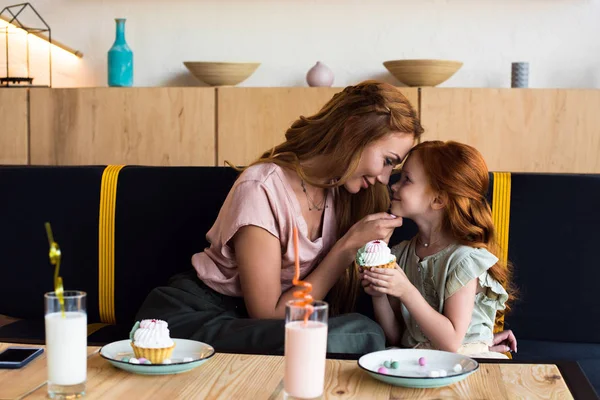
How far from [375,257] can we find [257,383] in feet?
2.04

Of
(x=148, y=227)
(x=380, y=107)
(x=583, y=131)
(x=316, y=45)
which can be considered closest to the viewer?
(x=380, y=107)

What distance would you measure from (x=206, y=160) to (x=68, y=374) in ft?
8.24

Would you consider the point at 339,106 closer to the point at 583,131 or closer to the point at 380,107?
the point at 380,107

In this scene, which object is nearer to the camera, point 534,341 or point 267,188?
point 267,188

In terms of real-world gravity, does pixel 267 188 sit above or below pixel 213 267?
above

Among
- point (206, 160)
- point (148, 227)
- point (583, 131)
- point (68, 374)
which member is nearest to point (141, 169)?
point (148, 227)

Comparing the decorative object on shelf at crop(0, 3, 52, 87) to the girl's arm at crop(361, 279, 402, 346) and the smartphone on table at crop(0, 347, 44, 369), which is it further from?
the smartphone on table at crop(0, 347, 44, 369)

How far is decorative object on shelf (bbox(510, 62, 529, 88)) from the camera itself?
370 centimetres

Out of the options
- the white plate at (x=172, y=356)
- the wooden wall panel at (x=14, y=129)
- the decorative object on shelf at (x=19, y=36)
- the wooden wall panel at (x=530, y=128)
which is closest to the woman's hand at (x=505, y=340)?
the white plate at (x=172, y=356)

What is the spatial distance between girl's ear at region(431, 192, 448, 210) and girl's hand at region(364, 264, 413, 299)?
0.28 meters

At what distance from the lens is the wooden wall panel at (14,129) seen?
3.76 m

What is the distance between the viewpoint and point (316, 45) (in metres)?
4.00

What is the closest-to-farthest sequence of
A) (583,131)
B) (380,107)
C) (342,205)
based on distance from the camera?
(380,107) < (342,205) < (583,131)

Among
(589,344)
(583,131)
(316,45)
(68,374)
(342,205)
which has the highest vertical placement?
(316,45)
